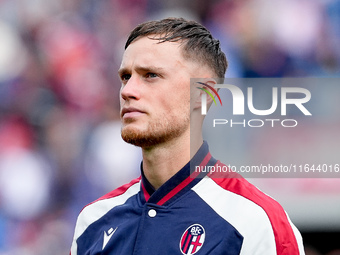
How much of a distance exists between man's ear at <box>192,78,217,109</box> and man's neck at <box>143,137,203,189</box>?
16 cm

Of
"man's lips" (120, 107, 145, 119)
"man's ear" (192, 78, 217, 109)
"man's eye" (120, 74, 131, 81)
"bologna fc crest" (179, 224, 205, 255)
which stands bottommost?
"bologna fc crest" (179, 224, 205, 255)

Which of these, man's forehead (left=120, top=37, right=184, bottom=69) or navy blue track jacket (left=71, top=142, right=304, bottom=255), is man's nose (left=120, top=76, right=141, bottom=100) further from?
navy blue track jacket (left=71, top=142, right=304, bottom=255)

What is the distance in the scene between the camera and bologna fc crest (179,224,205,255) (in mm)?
1931

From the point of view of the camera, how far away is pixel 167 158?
2.15 m

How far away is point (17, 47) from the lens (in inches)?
213

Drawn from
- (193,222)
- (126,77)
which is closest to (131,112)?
(126,77)

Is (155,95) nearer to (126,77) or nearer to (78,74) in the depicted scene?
(126,77)

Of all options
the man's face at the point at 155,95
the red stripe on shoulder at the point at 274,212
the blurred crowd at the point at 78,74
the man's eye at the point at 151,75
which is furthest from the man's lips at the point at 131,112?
the blurred crowd at the point at 78,74

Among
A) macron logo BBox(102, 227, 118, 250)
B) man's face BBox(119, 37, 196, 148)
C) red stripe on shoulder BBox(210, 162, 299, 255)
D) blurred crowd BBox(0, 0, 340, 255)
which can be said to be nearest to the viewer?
red stripe on shoulder BBox(210, 162, 299, 255)

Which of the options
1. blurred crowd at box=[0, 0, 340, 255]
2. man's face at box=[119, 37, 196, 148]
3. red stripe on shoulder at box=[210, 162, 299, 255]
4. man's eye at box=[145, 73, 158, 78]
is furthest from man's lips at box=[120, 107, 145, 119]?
blurred crowd at box=[0, 0, 340, 255]

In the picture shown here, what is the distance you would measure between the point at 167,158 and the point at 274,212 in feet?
1.60

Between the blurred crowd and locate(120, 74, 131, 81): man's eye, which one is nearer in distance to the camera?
locate(120, 74, 131, 81): man's eye

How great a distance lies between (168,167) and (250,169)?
7.88 ft

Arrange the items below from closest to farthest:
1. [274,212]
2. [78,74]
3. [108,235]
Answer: [274,212] < [108,235] < [78,74]
